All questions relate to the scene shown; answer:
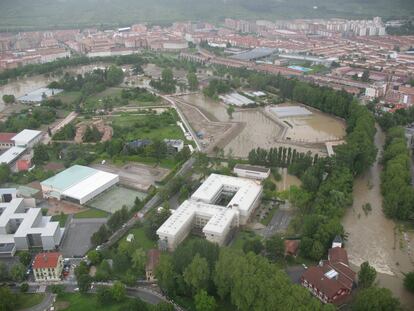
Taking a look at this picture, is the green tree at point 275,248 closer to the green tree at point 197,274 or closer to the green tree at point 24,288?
the green tree at point 197,274

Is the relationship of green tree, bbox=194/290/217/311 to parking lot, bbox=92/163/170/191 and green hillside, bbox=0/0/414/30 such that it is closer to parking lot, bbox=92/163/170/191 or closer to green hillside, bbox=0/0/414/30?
parking lot, bbox=92/163/170/191

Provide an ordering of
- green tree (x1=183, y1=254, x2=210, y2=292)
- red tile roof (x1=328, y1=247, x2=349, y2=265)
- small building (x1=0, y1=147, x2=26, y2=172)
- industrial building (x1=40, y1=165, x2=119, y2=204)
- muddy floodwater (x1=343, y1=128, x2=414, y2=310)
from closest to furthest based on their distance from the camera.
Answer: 1. green tree (x1=183, y1=254, x2=210, y2=292)
2. red tile roof (x1=328, y1=247, x2=349, y2=265)
3. muddy floodwater (x1=343, y1=128, x2=414, y2=310)
4. industrial building (x1=40, y1=165, x2=119, y2=204)
5. small building (x1=0, y1=147, x2=26, y2=172)

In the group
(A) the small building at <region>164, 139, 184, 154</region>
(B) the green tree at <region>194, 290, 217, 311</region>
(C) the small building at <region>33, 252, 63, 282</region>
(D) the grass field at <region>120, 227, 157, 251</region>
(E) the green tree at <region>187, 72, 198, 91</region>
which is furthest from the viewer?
(E) the green tree at <region>187, 72, 198, 91</region>

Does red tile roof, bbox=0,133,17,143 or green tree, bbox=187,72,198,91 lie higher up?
green tree, bbox=187,72,198,91

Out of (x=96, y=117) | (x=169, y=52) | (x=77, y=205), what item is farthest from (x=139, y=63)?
(x=77, y=205)

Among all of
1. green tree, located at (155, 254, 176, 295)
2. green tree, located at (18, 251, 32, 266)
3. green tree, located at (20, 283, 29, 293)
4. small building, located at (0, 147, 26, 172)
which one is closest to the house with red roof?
green tree, located at (155, 254, 176, 295)

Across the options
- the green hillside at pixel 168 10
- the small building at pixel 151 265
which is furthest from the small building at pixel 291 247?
the green hillside at pixel 168 10
